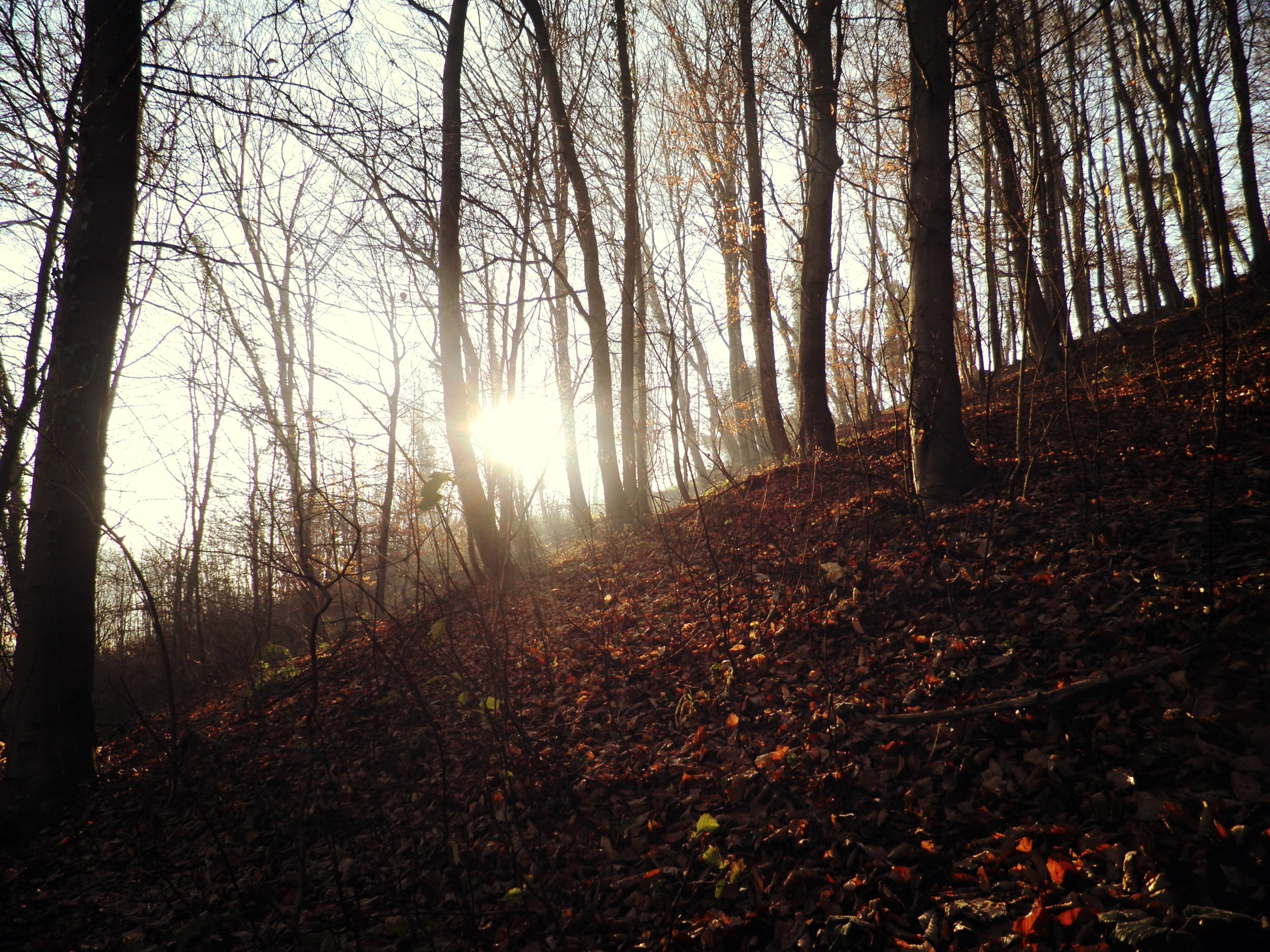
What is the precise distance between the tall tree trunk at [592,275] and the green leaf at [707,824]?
19.0 ft

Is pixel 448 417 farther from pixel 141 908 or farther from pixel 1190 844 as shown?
pixel 1190 844

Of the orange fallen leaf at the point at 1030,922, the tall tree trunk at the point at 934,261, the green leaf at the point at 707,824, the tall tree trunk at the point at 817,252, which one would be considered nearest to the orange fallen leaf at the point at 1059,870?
the orange fallen leaf at the point at 1030,922

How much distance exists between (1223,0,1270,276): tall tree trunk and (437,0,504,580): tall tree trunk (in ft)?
41.6

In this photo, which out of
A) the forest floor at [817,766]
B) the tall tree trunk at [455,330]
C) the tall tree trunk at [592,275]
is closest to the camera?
the forest floor at [817,766]

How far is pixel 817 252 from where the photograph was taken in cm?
728

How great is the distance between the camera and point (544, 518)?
2911 centimetres

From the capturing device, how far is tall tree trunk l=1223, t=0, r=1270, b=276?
9984 millimetres

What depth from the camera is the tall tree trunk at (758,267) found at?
27.1 ft

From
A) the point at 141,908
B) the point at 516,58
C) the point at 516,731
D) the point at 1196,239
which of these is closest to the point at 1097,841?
the point at 516,731

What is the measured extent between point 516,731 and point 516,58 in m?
8.93

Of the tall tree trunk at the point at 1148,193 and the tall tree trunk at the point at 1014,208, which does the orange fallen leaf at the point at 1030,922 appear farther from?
the tall tree trunk at the point at 1148,193

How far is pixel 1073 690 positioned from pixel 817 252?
602cm

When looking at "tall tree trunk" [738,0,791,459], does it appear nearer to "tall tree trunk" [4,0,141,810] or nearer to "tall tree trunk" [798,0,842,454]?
"tall tree trunk" [798,0,842,454]

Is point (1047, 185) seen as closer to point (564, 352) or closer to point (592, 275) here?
point (592, 275)
